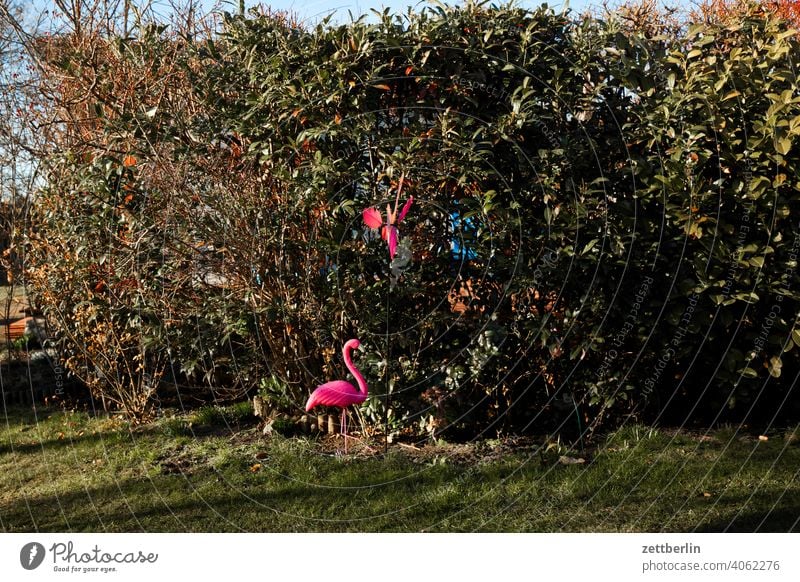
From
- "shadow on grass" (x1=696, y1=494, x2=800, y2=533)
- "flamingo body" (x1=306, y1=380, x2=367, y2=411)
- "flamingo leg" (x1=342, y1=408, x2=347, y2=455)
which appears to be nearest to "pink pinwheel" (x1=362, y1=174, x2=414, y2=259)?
"flamingo body" (x1=306, y1=380, x2=367, y2=411)

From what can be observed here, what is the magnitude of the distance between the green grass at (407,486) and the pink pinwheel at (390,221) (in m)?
1.47

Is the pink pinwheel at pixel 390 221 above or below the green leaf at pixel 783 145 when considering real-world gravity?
below

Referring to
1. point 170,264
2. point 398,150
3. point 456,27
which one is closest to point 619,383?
point 398,150

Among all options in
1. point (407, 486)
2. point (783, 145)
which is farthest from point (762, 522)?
point (783, 145)

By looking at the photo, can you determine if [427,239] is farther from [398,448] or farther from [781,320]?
[781,320]

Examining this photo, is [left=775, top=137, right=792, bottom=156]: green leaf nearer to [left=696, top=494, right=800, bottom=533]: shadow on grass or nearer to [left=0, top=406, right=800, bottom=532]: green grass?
[left=0, top=406, right=800, bottom=532]: green grass

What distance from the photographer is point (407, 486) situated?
5.21 metres

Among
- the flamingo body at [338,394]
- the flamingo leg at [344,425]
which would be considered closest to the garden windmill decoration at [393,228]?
the flamingo body at [338,394]

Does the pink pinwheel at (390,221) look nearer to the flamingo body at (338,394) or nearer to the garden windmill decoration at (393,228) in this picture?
the garden windmill decoration at (393,228)

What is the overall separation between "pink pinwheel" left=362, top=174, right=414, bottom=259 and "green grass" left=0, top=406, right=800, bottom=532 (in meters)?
1.47

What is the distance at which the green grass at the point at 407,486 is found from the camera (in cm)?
477

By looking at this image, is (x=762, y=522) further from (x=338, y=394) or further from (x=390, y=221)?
(x=390, y=221)

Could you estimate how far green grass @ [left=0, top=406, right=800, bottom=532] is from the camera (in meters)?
4.77

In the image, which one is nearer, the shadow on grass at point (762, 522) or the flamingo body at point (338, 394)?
the shadow on grass at point (762, 522)
